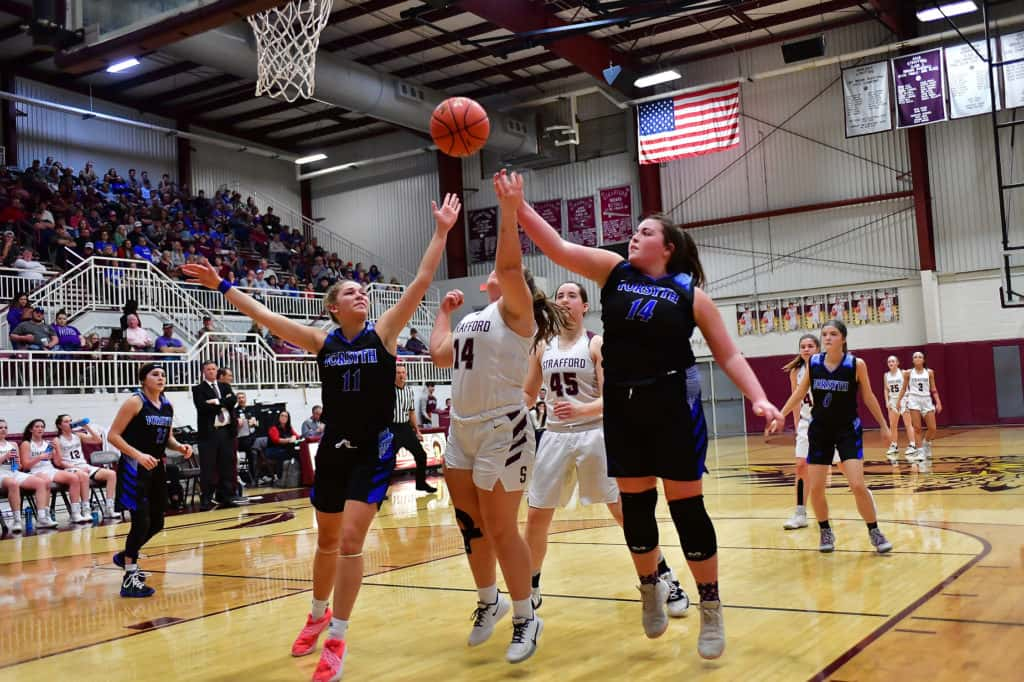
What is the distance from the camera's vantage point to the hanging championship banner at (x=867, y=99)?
2052cm

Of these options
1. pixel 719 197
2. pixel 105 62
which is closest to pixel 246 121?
pixel 719 197

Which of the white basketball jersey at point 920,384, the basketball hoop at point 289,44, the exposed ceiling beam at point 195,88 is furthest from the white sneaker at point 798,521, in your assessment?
the exposed ceiling beam at point 195,88

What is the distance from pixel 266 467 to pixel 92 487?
167 inches

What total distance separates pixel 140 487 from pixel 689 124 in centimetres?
1786

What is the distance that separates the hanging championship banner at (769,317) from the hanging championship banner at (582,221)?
491 cm

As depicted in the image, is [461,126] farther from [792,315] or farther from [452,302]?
[792,315]

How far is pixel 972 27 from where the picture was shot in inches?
Result: 827

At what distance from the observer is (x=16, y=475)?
38.1 ft

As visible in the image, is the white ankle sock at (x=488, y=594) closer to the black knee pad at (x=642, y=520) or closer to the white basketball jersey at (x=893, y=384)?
the black knee pad at (x=642, y=520)

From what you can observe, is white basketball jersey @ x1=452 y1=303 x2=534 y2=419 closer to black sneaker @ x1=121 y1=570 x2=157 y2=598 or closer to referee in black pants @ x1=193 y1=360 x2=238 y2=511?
black sneaker @ x1=121 y1=570 x2=157 y2=598

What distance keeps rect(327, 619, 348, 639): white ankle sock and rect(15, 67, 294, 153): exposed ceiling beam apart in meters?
22.9

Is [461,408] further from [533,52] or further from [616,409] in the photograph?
[533,52]

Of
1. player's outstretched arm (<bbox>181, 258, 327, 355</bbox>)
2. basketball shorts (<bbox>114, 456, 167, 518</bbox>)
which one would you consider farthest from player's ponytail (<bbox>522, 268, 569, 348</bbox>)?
basketball shorts (<bbox>114, 456, 167, 518</bbox>)

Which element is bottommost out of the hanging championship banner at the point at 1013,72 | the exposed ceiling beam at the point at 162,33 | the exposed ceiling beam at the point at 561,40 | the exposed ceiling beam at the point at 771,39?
the exposed ceiling beam at the point at 162,33
